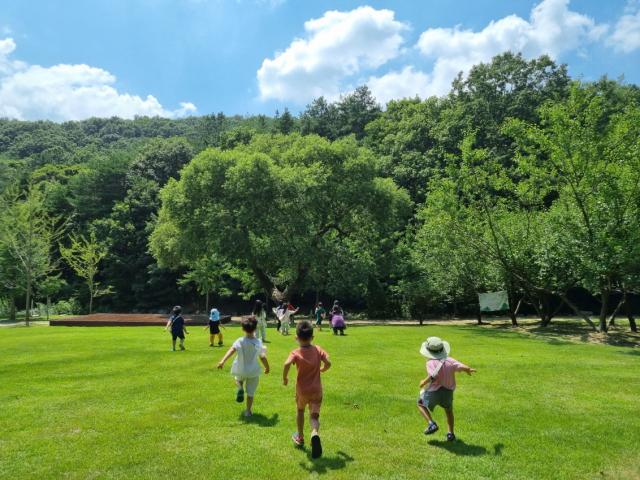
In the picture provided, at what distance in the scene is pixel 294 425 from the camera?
6.56 meters

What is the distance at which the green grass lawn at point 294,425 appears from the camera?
516 centimetres

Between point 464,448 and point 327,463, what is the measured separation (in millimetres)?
1966

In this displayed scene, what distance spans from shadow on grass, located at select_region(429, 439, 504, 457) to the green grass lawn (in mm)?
25

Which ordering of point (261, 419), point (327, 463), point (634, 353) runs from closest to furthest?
1. point (327, 463)
2. point (261, 419)
3. point (634, 353)

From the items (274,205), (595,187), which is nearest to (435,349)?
(595,187)

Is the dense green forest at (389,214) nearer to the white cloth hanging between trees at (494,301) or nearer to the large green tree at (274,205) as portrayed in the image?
the large green tree at (274,205)

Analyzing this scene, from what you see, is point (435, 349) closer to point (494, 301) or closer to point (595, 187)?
point (595, 187)

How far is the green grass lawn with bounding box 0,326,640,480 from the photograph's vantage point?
5.16 m

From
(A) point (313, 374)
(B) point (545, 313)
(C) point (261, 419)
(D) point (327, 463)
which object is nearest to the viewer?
(D) point (327, 463)

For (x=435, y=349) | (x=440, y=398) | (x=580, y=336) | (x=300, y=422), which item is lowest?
(x=580, y=336)

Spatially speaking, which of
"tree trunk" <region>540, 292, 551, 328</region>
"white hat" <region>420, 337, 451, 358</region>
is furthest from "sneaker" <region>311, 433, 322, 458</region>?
"tree trunk" <region>540, 292, 551, 328</region>

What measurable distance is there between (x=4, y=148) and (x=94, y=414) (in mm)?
121370

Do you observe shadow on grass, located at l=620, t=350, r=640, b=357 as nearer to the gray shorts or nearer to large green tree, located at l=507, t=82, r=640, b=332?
large green tree, located at l=507, t=82, r=640, b=332

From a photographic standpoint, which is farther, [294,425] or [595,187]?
[595,187]
